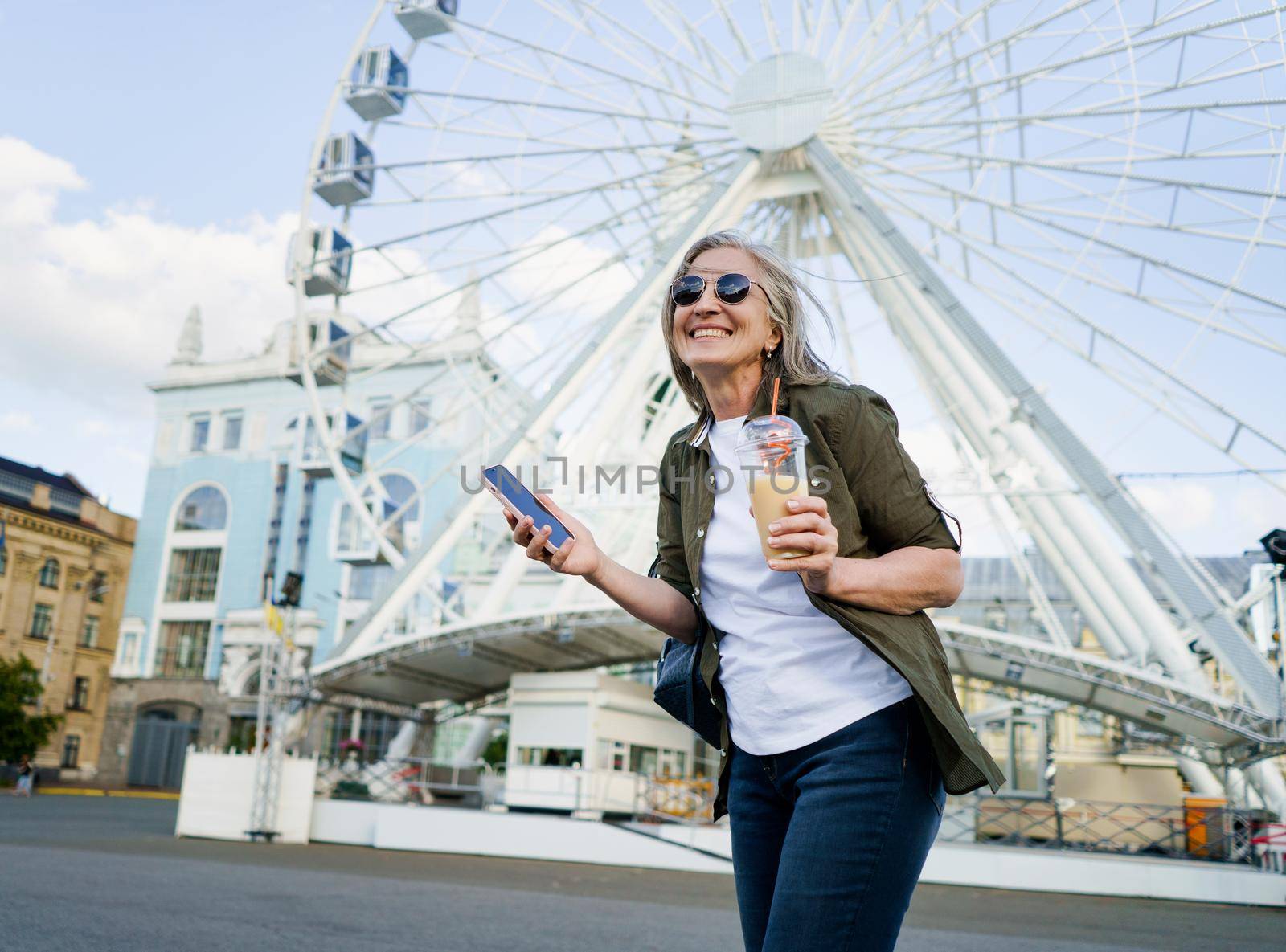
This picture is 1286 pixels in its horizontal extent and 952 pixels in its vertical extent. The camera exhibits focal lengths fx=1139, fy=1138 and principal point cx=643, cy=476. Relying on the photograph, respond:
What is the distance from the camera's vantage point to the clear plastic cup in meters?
1.74

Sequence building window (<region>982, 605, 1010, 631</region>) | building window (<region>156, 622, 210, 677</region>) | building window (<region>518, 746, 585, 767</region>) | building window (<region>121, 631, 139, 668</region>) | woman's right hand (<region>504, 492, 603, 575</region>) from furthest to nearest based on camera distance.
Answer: building window (<region>121, 631, 139, 668</region>) < building window (<region>156, 622, 210, 677</region>) < building window (<region>982, 605, 1010, 631</region>) < building window (<region>518, 746, 585, 767</region>) < woman's right hand (<region>504, 492, 603, 575</region>)

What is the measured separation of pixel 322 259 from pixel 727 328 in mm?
18219

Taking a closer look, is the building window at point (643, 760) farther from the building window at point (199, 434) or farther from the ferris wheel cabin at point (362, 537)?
the building window at point (199, 434)

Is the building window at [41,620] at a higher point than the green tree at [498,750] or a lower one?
higher

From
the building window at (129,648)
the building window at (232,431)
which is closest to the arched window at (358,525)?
the building window at (129,648)

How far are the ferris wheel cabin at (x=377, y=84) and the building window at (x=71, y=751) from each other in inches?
1291

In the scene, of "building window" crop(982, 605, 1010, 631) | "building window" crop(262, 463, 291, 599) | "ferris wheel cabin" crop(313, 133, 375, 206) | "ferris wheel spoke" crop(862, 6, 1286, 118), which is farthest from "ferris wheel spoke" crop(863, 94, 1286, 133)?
"building window" crop(262, 463, 291, 599)

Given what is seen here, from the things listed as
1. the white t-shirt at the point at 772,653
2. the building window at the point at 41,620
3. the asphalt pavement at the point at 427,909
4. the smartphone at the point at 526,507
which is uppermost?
the building window at the point at 41,620

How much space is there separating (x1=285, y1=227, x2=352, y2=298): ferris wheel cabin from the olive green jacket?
18.3 meters

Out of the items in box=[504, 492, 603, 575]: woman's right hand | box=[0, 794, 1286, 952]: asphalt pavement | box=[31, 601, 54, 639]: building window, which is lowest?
box=[0, 794, 1286, 952]: asphalt pavement

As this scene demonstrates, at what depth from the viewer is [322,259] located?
62.8 feet

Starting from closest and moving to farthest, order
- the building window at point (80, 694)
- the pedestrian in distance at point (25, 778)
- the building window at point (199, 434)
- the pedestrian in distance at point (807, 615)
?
the pedestrian in distance at point (807, 615)
the pedestrian in distance at point (25, 778)
the building window at point (80, 694)
the building window at point (199, 434)

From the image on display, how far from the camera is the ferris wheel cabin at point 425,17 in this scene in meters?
18.7

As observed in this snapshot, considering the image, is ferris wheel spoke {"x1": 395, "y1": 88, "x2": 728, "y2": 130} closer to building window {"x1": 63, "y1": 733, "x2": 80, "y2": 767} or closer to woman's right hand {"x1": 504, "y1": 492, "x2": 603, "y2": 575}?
woman's right hand {"x1": 504, "y1": 492, "x2": 603, "y2": 575}
